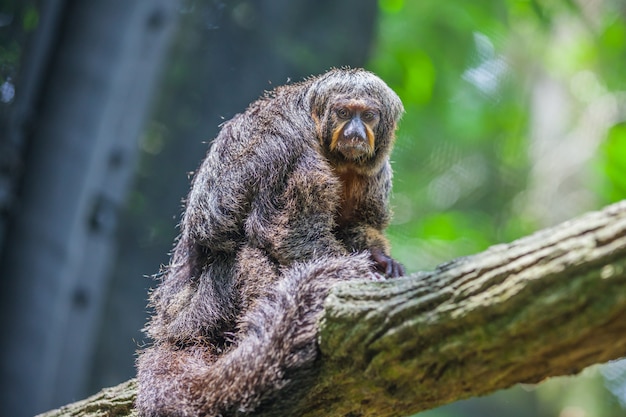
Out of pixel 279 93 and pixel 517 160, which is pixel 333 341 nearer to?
pixel 279 93

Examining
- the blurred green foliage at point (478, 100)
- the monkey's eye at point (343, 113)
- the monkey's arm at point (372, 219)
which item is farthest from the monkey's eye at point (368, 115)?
the blurred green foliage at point (478, 100)

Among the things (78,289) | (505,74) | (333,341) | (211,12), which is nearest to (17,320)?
(78,289)

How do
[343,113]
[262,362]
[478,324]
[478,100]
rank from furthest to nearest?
1. [478,100]
2. [343,113]
3. [262,362]
4. [478,324]

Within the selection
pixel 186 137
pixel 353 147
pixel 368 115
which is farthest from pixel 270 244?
pixel 186 137

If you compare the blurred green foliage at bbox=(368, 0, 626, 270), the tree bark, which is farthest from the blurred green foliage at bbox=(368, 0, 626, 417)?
the tree bark

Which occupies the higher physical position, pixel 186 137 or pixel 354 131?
pixel 186 137

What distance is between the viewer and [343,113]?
16.1 ft

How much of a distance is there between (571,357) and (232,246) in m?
2.34

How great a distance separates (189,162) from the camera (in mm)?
10695

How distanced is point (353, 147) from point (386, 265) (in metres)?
0.77

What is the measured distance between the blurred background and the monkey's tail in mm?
5063

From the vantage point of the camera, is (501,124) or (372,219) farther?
(501,124)

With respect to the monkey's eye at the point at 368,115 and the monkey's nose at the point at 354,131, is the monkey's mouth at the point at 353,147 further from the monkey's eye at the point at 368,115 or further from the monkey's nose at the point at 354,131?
the monkey's eye at the point at 368,115

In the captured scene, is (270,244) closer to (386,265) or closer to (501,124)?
(386,265)
